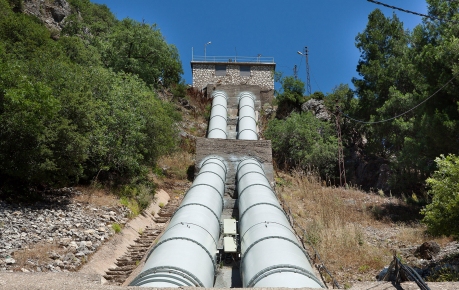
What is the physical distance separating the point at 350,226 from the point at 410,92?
13.7 m

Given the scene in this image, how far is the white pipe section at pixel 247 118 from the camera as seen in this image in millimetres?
19133

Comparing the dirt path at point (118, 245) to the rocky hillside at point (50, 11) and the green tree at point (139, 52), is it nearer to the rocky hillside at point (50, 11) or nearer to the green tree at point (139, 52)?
the green tree at point (139, 52)

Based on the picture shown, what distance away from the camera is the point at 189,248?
642cm

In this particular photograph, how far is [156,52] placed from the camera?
965 inches

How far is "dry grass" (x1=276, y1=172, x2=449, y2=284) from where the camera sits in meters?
9.31

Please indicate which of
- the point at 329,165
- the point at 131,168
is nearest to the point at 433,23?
the point at 329,165

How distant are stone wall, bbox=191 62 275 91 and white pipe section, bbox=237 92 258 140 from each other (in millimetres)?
8182

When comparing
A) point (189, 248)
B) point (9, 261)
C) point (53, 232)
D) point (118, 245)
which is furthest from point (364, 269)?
point (9, 261)

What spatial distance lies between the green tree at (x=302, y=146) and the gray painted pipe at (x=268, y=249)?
37.1 feet

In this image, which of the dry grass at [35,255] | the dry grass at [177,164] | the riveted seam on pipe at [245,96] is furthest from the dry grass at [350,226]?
the riveted seam on pipe at [245,96]

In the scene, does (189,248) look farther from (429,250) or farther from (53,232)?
(429,250)

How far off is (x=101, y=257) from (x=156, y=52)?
55.9ft

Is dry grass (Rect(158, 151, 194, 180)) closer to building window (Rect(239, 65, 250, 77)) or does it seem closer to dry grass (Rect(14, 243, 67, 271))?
dry grass (Rect(14, 243, 67, 271))

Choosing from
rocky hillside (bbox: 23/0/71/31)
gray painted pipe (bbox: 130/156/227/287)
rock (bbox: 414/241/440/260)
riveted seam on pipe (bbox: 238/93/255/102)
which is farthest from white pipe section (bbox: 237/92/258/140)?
rocky hillside (bbox: 23/0/71/31)
